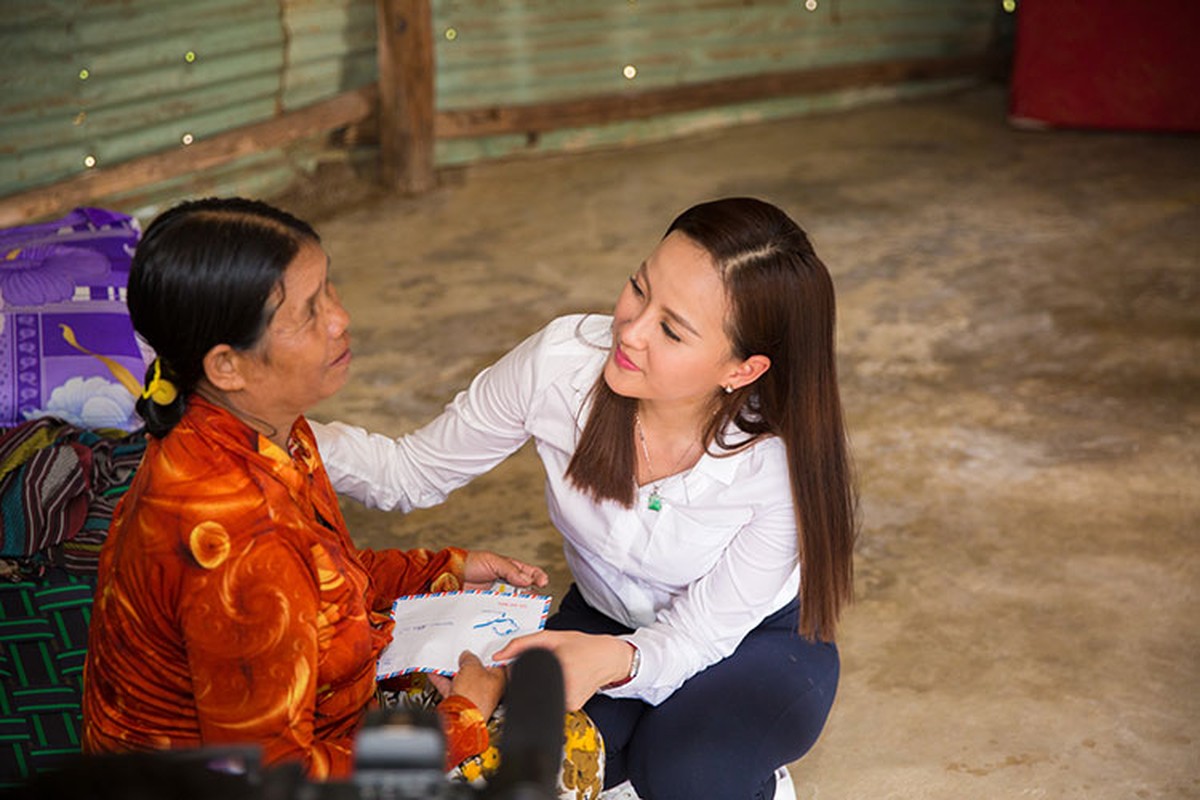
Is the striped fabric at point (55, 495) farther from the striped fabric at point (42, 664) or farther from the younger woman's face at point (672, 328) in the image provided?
the younger woman's face at point (672, 328)

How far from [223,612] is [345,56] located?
4.43 metres

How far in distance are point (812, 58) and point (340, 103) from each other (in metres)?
2.50

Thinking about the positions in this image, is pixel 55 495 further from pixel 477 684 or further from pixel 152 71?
pixel 152 71

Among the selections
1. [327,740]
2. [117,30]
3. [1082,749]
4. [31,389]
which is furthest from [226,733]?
[117,30]

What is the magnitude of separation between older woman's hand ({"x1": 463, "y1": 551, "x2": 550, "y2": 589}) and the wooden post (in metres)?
3.76

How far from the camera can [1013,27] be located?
7285 millimetres

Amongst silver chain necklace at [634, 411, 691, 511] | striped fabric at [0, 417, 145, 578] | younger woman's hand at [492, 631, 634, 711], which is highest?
silver chain necklace at [634, 411, 691, 511]

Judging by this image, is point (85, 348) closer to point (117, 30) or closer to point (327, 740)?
point (327, 740)

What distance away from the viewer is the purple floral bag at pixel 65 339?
2732mm

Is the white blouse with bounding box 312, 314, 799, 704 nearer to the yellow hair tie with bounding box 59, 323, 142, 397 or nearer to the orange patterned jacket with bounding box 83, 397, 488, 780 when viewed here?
the orange patterned jacket with bounding box 83, 397, 488, 780

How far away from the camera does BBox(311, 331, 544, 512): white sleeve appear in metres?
2.30

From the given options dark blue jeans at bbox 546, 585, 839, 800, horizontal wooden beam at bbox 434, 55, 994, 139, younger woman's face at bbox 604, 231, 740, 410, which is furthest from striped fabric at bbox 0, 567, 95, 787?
horizontal wooden beam at bbox 434, 55, 994, 139

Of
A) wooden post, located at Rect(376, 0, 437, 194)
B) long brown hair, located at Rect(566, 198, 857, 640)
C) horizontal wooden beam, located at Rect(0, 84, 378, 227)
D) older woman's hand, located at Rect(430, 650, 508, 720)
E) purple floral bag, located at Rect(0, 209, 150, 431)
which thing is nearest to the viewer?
older woman's hand, located at Rect(430, 650, 508, 720)

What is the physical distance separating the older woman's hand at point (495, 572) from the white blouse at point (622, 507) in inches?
4.3
